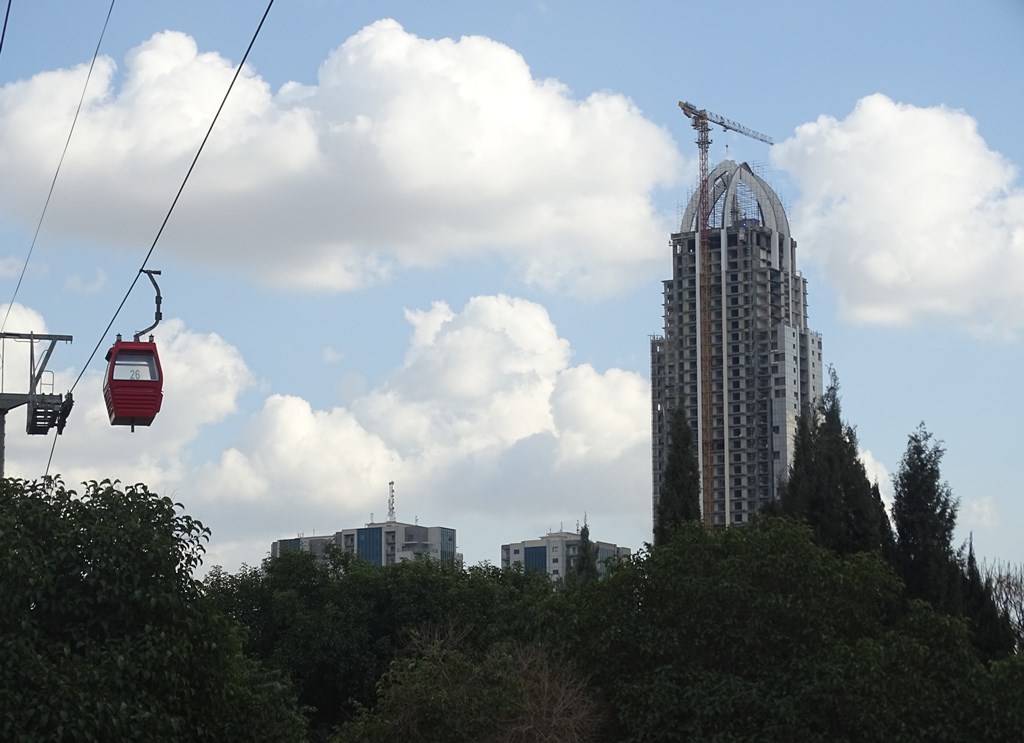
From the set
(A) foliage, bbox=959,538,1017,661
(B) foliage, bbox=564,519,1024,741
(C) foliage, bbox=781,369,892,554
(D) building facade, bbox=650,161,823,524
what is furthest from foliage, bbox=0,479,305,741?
(D) building facade, bbox=650,161,823,524

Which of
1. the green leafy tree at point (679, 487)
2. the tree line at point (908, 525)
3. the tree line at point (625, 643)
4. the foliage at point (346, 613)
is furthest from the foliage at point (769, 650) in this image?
the green leafy tree at point (679, 487)

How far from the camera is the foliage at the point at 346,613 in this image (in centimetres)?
4509

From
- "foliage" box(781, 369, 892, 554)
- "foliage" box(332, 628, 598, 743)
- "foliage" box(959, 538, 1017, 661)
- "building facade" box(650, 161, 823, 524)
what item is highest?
"building facade" box(650, 161, 823, 524)

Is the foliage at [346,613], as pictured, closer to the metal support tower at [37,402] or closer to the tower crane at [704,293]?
the metal support tower at [37,402]

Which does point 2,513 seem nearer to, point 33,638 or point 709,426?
point 33,638

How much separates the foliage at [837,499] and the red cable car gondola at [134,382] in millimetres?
18142

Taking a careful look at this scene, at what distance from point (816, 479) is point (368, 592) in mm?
15387

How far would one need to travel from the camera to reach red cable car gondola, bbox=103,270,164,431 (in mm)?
26469

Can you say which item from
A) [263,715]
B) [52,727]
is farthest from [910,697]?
[52,727]

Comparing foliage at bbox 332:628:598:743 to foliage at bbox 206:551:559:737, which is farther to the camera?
foliage at bbox 206:551:559:737

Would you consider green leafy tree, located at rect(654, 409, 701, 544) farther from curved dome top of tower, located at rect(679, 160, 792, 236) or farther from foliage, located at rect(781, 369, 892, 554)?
curved dome top of tower, located at rect(679, 160, 792, 236)

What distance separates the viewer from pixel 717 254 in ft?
605

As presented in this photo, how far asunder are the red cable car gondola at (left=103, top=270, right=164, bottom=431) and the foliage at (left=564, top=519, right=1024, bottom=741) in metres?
9.54

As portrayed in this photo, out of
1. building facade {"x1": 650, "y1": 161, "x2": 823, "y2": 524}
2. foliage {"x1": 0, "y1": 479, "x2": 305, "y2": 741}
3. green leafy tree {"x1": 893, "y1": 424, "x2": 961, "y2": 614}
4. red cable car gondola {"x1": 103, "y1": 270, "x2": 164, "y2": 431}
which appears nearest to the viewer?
foliage {"x1": 0, "y1": 479, "x2": 305, "y2": 741}
